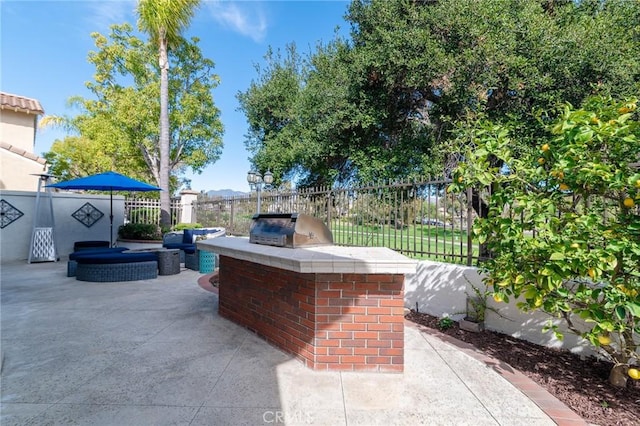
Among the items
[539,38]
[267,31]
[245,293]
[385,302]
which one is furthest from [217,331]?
[267,31]

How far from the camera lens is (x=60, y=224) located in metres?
9.62

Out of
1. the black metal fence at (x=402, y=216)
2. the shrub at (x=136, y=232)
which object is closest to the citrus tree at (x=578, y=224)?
the black metal fence at (x=402, y=216)

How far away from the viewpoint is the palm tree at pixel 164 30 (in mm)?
12031

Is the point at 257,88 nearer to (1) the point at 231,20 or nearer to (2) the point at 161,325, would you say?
(1) the point at 231,20

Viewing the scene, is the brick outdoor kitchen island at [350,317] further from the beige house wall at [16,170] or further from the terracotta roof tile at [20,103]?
the terracotta roof tile at [20,103]

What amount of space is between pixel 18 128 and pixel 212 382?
18998 mm

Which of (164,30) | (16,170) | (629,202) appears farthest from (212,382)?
(16,170)

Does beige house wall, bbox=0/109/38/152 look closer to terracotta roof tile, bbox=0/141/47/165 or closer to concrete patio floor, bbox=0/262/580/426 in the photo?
terracotta roof tile, bbox=0/141/47/165

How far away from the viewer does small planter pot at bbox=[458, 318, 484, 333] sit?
12.8 feet

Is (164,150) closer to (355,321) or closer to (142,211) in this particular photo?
(142,211)

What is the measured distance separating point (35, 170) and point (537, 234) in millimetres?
18007

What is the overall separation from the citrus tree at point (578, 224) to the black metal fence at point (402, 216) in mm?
1028

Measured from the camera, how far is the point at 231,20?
11555mm

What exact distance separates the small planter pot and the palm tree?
1139 centimetres
